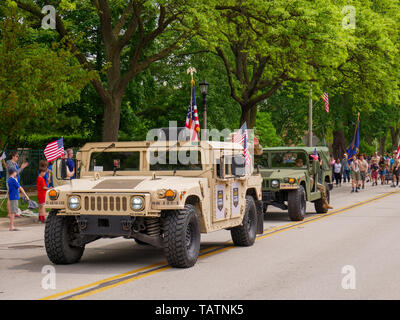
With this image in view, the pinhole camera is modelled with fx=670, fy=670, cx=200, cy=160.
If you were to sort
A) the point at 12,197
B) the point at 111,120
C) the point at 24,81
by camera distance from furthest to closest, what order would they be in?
the point at 111,120
the point at 24,81
the point at 12,197

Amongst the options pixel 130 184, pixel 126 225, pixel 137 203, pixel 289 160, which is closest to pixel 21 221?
pixel 289 160

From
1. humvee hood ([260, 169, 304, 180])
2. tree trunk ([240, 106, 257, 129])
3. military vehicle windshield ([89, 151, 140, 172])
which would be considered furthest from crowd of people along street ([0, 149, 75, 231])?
tree trunk ([240, 106, 257, 129])

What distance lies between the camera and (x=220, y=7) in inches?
991

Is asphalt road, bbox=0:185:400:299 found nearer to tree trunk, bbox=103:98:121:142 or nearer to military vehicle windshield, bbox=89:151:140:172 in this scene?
military vehicle windshield, bbox=89:151:140:172

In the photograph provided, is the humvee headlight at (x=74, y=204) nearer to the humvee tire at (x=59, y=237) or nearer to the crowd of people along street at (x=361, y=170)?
the humvee tire at (x=59, y=237)

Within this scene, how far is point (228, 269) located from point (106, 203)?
202cm

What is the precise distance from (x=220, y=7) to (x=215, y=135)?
11.2 metres

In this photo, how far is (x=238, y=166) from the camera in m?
11.7

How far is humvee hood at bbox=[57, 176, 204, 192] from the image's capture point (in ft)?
31.8

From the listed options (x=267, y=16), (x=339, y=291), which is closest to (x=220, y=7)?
(x=267, y=16)

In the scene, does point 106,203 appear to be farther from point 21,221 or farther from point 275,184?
point 21,221

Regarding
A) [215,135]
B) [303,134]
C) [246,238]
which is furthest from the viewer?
[303,134]

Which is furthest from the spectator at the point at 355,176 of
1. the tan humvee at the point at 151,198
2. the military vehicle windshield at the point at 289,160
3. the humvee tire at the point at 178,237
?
the humvee tire at the point at 178,237
